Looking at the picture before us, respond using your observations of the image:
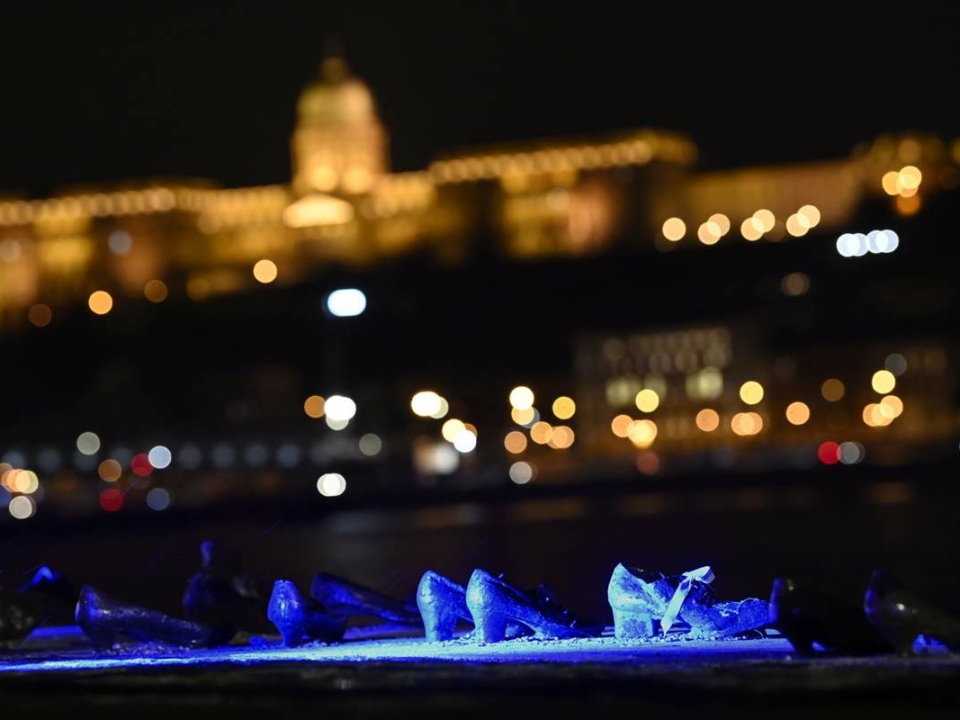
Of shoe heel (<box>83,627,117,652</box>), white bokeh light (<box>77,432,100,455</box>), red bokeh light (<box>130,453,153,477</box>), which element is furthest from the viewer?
white bokeh light (<box>77,432,100,455</box>)

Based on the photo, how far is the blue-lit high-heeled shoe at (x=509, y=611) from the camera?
1166cm

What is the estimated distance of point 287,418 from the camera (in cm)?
9250

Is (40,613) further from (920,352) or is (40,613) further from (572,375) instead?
(572,375)

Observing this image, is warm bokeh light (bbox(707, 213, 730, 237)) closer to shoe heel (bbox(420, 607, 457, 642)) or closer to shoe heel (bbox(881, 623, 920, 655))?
shoe heel (bbox(420, 607, 457, 642))

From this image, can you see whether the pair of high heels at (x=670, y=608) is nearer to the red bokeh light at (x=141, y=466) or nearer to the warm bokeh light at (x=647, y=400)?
the red bokeh light at (x=141, y=466)

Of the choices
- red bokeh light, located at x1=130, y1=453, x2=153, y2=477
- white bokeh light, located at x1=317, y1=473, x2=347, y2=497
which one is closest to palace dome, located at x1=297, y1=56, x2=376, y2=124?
red bokeh light, located at x1=130, y1=453, x2=153, y2=477

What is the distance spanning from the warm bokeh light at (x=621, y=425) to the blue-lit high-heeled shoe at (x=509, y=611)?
9488cm

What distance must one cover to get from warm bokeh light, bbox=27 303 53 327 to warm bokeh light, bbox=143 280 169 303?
621 cm

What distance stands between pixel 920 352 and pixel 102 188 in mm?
69404

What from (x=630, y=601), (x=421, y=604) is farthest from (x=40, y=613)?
(x=630, y=601)

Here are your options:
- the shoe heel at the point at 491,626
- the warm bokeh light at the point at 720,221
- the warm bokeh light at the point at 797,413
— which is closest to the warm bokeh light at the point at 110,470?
the warm bokeh light at the point at 797,413

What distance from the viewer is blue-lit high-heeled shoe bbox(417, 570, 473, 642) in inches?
475

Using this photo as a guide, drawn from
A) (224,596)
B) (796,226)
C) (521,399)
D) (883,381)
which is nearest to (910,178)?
(796,226)

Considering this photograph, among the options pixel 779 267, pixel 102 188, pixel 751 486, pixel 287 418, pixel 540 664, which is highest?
pixel 102 188
